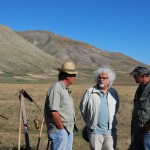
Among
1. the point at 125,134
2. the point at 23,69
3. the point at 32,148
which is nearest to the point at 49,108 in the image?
the point at 32,148

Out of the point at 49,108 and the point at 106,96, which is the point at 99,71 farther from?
the point at 49,108

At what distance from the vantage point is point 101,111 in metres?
6.35

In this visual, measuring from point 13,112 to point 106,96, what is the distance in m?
12.1

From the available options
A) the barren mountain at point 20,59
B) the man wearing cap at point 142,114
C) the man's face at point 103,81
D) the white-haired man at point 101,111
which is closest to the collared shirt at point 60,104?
the white-haired man at point 101,111

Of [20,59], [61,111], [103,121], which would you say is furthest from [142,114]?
[20,59]

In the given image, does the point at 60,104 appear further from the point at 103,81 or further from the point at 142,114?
the point at 142,114

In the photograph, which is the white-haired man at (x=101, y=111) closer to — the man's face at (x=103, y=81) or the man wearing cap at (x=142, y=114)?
the man's face at (x=103, y=81)

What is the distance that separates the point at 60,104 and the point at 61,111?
4.1 inches

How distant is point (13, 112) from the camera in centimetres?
1809

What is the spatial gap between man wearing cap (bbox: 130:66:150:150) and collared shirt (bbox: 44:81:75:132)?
3.17 feet

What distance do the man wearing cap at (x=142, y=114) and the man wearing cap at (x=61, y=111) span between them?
3.11ft

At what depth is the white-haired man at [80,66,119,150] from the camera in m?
6.34

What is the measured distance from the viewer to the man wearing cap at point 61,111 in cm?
592

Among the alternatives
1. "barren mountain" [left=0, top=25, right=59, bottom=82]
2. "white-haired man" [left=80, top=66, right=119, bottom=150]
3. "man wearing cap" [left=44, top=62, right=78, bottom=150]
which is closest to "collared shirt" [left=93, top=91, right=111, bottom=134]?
"white-haired man" [left=80, top=66, right=119, bottom=150]
